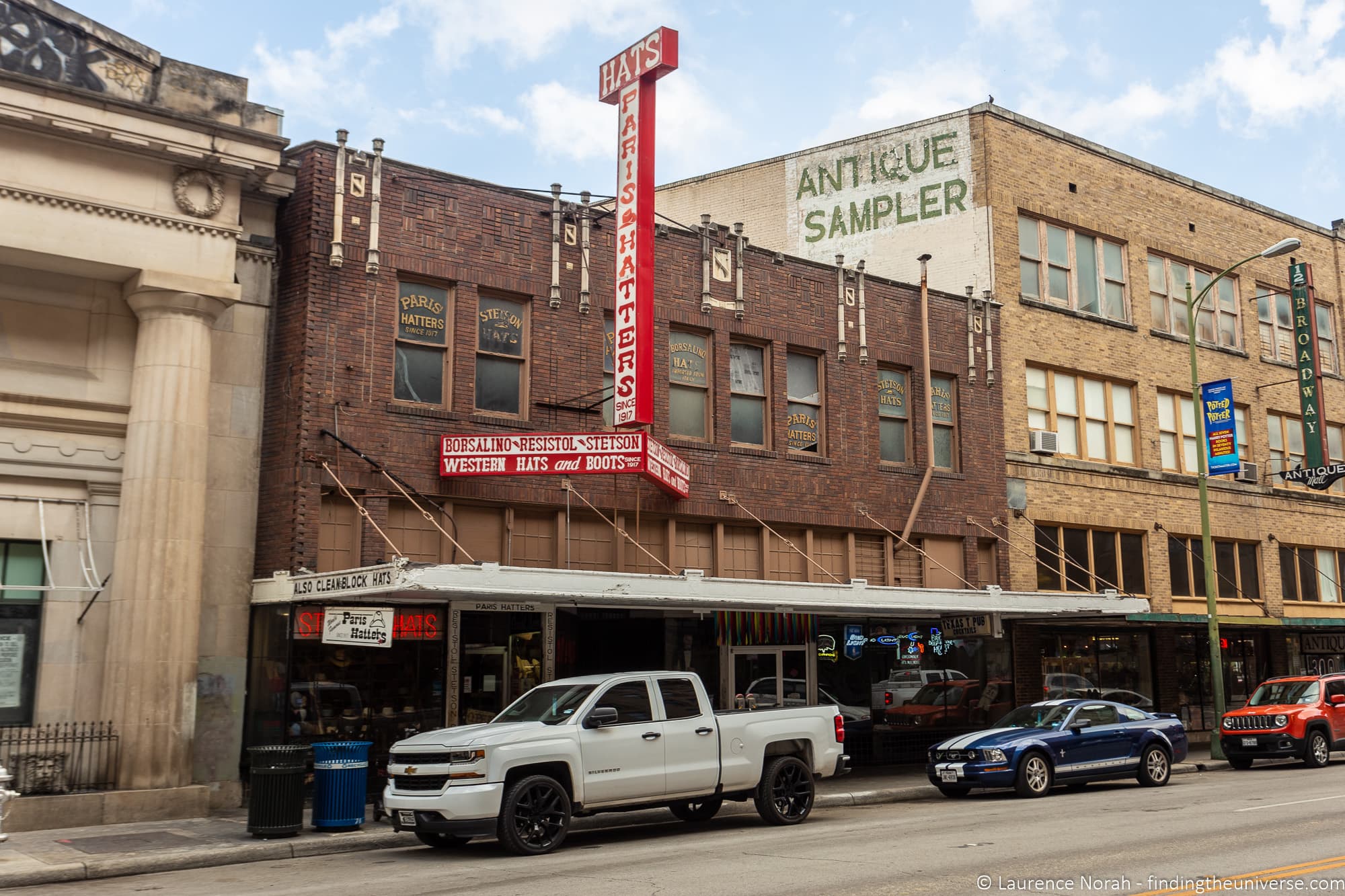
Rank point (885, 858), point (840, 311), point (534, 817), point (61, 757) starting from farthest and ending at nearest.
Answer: point (840, 311) → point (61, 757) → point (534, 817) → point (885, 858)

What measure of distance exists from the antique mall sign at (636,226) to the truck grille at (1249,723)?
42.2 feet

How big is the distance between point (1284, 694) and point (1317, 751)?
55.3 inches

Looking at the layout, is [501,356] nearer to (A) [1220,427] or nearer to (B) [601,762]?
(B) [601,762]

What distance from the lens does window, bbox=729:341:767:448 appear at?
23.1m

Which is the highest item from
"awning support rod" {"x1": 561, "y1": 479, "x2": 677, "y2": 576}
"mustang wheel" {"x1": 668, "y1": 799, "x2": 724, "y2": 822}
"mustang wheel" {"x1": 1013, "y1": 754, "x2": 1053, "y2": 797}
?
"awning support rod" {"x1": 561, "y1": 479, "x2": 677, "y2": 576}

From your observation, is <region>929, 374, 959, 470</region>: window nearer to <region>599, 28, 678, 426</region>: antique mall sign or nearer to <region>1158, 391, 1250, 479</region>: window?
<region>1158, 391, 1250, 479</region>: window

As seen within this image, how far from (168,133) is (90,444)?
438cm

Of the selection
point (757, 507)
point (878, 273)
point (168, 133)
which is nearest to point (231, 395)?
point (168, 133)

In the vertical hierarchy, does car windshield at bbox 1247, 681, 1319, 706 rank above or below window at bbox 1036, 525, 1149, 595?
below

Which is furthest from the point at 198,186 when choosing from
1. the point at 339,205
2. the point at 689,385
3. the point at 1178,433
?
the point at 1178,433

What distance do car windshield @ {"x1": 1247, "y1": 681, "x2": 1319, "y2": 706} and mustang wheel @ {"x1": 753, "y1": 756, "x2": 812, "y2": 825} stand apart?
1246 cm

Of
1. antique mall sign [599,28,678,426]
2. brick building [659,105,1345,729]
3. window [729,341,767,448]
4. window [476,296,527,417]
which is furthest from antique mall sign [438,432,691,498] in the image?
brick building [659,105,1345,729]

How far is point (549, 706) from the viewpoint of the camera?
1434cm

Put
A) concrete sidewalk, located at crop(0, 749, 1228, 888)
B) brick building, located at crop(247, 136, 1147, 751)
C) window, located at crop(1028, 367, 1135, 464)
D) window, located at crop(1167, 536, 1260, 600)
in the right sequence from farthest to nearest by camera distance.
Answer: window, located at crop(1167, 536, 1260, 600), window, located at crop(1028, 367, 1135, 464), brick building, located at crop(247, 136, 1147, 751), concrete sidewalk, located at crop(0, 749, 1228, 888)
